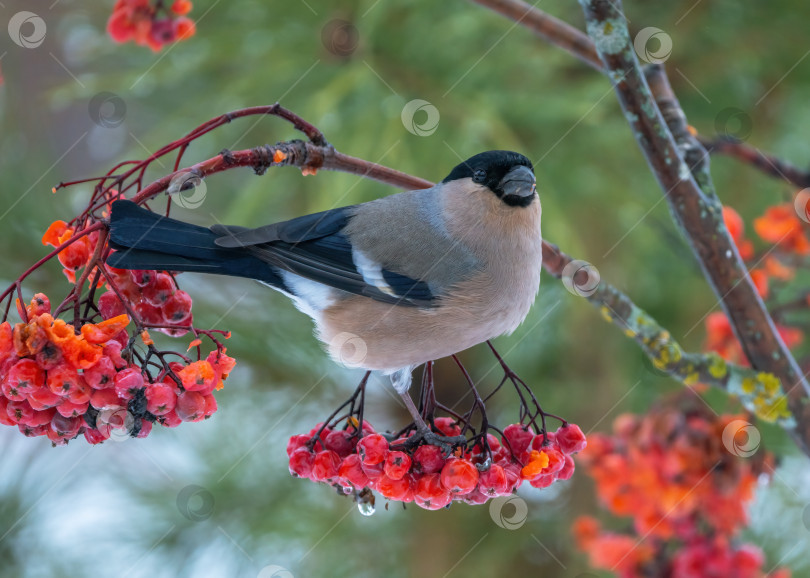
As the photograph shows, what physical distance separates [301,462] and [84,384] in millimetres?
237

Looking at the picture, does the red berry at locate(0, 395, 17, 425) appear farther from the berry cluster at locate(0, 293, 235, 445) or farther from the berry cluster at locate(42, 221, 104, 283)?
the berry cluster at locate(42, 221, 104, 283)

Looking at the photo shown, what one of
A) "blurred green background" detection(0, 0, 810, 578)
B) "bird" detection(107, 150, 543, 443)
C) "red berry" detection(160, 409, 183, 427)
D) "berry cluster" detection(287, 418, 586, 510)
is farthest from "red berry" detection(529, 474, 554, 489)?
"blurred green background" detection(0, 0, 810, 578)

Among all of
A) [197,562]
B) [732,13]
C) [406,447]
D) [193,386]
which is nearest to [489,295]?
[406,447]

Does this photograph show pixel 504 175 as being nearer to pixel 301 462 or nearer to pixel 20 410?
pixel 301 462

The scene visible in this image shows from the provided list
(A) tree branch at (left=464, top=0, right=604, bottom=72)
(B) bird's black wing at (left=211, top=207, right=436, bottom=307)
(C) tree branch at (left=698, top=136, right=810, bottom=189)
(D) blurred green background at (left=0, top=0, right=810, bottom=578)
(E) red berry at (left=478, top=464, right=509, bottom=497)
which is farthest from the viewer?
(D) blurred green background at (left=0, top=0, right=810, bottom=578)

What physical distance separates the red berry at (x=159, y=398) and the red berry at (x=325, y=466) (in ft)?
0.59

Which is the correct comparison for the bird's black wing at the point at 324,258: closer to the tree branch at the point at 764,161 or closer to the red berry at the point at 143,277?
Answer: the red berry at the point at 143,277

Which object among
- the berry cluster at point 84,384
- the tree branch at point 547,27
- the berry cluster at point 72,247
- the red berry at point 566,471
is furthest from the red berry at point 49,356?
the tree branch at point 547,27

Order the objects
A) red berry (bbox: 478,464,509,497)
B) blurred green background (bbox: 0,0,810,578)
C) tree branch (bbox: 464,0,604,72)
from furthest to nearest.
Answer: blurred green background (bbox: 0,0,810,578), tree branch (bbox: 464,0,604,72), red berry (bbox: 478,464,509,497)

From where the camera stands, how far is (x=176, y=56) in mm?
1603

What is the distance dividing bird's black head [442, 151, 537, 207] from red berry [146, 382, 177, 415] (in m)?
0.37

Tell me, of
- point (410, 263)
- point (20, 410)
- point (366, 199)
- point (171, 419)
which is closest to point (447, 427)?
point (410, 263)

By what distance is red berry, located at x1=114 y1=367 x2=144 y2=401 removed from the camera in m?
Result: 0.60

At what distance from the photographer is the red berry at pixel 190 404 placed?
0.63m
